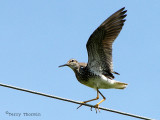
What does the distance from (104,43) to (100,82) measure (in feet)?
4.18

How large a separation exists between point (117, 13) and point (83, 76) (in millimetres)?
2318

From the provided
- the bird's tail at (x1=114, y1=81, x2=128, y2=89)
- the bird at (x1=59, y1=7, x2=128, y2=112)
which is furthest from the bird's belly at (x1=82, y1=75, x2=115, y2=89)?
the bird's tail at (x1=114, y1=81, x2=128, y2=89)

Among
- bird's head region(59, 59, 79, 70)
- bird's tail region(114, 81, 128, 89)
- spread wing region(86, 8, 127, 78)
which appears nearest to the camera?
spread wing region(86, 8, 127, 78)

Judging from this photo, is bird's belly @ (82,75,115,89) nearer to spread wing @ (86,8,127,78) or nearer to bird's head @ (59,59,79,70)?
spread wing @ (86,8,127,78)

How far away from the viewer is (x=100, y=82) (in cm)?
1020

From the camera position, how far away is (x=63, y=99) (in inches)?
A: 287

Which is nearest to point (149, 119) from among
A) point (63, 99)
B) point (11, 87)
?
point (63, 99)

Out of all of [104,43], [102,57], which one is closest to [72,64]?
[102,57]

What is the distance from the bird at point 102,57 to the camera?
10.2 m

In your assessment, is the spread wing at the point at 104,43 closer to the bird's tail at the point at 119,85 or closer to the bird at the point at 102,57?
the bird at the point at 102,57

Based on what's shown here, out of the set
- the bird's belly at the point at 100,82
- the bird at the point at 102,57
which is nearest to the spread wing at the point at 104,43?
the bird at the point at 102,57

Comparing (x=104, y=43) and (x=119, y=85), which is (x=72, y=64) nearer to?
(x=104, y=43)

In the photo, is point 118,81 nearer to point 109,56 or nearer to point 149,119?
point 109,56

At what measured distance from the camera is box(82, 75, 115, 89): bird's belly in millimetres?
10198
